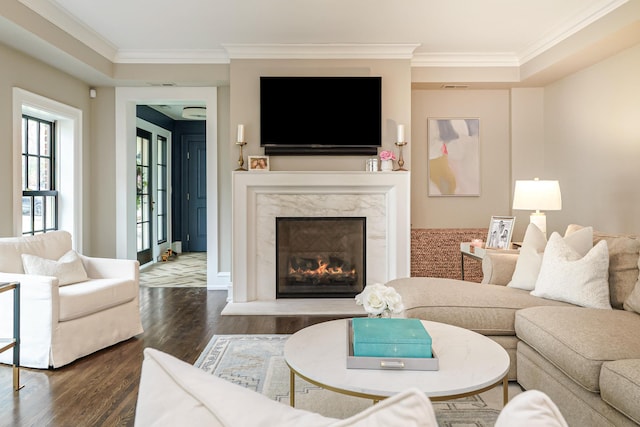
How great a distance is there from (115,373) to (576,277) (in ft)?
9.20

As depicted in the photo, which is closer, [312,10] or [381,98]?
[312,10]

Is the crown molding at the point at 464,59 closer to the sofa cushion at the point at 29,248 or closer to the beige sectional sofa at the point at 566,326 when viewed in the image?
the beige sectional sofa at the point at 566,326

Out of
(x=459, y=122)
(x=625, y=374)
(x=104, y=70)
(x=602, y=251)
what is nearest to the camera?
(x=625, y=374)

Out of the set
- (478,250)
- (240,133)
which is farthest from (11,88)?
(478,250)

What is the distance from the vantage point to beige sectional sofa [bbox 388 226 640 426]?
1.78 meters

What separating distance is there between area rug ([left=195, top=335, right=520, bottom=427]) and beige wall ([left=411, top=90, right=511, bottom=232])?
8.39 feet

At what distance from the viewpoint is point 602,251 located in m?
2.56

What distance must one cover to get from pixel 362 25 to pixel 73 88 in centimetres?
308

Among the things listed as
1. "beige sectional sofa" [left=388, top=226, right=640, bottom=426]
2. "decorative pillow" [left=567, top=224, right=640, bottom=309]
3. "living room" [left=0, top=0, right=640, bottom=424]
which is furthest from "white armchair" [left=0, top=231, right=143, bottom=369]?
"decorative pillow" [left=567, top=224, right=640, bottom=309]

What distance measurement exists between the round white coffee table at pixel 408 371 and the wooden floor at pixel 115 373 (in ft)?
3.26

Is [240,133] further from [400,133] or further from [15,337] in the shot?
[15,337]

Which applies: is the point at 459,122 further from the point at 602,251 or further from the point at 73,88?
the point at 73,88

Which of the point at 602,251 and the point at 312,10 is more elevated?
the point at 312,10

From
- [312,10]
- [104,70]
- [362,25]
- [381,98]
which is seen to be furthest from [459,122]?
[104,70]
